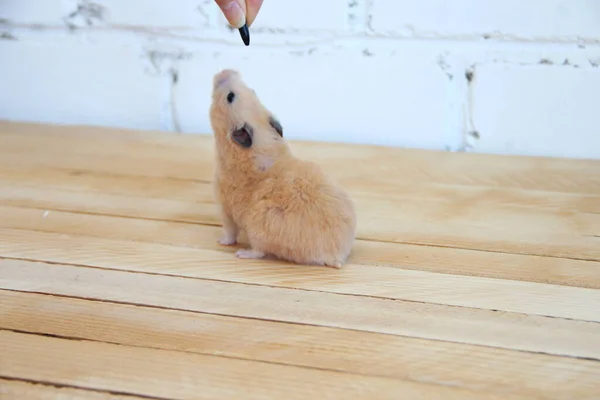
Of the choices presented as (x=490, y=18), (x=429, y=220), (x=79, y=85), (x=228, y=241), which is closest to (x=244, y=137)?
(x=228, y=241)

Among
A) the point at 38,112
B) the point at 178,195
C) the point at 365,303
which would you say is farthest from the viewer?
the point at 38,112

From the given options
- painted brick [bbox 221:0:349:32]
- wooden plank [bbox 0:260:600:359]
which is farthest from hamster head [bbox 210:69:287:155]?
painted brick [bbox 221:0:349:32]

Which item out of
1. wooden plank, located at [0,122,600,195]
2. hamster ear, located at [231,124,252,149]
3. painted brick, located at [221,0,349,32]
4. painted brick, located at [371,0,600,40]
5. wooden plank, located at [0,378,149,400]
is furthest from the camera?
painted brick, located at [221,0,349,32]

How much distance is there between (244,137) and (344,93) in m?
0.79

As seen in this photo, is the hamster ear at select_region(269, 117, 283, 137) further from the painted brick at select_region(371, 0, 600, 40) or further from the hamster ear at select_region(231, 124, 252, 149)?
the painted brick at select_region(371, 0, 600, 40)

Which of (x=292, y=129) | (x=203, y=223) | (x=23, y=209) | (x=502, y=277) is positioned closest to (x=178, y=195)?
(x=203, y=223)

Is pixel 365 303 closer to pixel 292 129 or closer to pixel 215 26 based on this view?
pixel 292 129

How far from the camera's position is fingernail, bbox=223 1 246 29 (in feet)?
Result: 3.56

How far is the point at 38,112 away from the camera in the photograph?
6.99 ft

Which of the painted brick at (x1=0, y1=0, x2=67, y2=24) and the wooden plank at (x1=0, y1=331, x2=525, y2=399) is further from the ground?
the painted brick at (x1=0, y1=0, x2=67, y2=24)

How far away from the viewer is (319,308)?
102 cm

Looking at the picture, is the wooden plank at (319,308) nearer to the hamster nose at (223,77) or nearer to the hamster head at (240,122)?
the hamster head at (240,122)

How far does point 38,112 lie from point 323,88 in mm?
864

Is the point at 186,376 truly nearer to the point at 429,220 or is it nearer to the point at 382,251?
the point at 382,251
